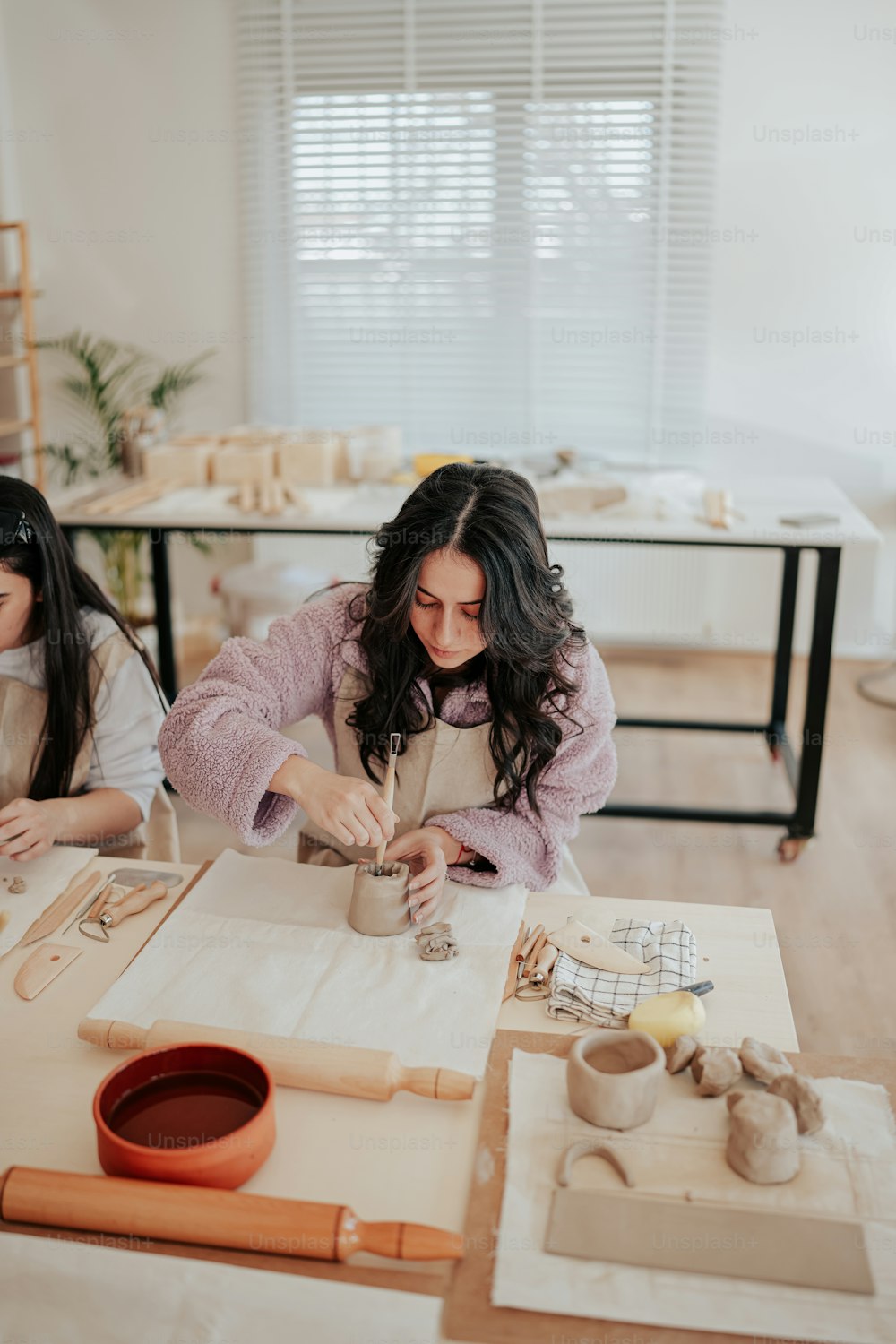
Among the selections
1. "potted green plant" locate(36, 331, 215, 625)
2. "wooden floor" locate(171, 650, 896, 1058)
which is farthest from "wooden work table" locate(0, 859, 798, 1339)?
"potted green plant" locate(36, 331, 215, 625)

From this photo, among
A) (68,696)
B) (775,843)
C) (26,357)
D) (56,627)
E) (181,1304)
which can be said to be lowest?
(775,843)

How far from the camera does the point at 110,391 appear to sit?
15.5 ft

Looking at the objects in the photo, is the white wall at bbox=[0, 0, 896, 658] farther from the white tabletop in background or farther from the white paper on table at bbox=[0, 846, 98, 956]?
the white paper on table at bbox=[0, 846, 98, 956]

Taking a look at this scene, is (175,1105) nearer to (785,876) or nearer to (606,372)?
(785,876)

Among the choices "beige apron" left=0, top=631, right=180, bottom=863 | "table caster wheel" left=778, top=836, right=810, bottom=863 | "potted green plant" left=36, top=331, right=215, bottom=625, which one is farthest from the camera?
"potted green plant" left=36, top=331, right=215, bottom=625

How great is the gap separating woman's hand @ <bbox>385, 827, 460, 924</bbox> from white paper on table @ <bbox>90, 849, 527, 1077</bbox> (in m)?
0.03

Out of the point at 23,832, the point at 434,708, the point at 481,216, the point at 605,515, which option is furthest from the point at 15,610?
the point at 481,216

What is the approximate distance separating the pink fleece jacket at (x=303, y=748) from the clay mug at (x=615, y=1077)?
16.1 inches

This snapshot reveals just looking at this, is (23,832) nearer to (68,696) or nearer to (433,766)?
(68,696)

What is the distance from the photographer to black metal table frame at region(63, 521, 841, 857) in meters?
2.87

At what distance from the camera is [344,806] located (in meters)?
1.34

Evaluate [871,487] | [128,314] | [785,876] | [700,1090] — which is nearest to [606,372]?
[871,487]

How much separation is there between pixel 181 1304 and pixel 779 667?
305 cm

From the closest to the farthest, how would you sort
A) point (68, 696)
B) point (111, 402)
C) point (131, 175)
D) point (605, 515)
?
point (68, 696) → point (605, 515) → point (131, 175) → point (111, 402)
